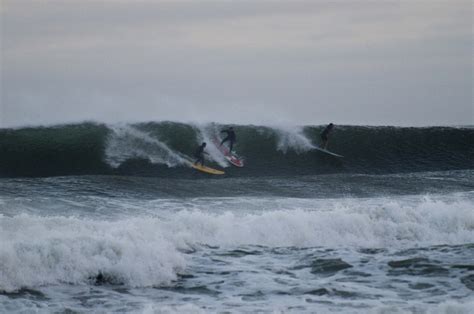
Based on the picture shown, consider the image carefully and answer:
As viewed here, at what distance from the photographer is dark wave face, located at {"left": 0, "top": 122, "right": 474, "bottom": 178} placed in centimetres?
2331

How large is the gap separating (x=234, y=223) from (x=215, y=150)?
931 cm

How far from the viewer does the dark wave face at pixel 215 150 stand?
918 inches

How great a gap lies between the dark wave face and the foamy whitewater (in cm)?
7

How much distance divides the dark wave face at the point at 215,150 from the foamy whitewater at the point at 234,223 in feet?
0.24

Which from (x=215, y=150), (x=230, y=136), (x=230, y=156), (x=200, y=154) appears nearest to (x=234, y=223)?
(x=200, y=154)

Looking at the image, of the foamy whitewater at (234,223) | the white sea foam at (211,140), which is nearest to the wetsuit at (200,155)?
the foamy whitewater at (234,223)

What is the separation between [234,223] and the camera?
606 inches

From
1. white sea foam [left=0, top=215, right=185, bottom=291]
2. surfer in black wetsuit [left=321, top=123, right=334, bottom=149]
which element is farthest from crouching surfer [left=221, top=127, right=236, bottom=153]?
white sea foam [left=0, top=215, right=185, bottom=291]

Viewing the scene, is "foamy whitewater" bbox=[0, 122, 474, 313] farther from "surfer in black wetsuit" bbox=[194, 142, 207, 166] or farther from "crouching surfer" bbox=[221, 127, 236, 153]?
"crouching surfer" bbox=[221, 127, 236, 153]

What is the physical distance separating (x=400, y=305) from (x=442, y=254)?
3717mm

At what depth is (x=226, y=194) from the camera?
20.4m

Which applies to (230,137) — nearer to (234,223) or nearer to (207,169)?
(207,169)

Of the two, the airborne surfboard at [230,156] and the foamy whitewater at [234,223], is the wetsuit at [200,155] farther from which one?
the airborne surfboard at [230,156]

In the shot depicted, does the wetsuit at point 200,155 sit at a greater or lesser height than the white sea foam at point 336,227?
greater
